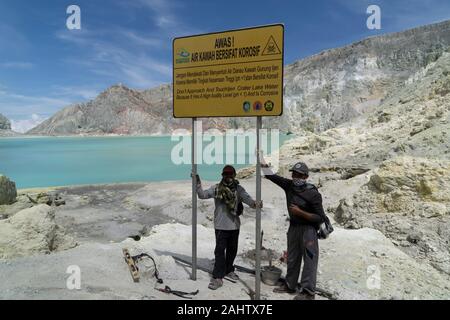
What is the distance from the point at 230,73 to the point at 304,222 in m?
2.19

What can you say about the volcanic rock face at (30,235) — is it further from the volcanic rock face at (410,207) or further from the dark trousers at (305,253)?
the volcanic rock face at (410,207)

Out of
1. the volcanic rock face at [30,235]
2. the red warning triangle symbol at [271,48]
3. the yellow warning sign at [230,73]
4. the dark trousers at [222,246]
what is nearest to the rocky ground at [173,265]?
the volcanic rock face at [30,235]

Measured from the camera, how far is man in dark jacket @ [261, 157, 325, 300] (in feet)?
14.7

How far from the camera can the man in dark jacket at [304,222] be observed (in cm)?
448

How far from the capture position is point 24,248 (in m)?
6.29

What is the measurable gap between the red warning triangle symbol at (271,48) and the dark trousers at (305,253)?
7.44 feet

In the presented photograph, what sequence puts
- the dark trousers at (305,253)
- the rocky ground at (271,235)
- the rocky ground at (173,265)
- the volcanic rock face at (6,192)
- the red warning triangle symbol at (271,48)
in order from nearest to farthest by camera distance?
the red warning triangle symbol at (271,48) → the rocky ground at (173,265) → the dark trousers at (305,253) → the rocky ground at (271,235) → the volcanic rock face at (6,192)

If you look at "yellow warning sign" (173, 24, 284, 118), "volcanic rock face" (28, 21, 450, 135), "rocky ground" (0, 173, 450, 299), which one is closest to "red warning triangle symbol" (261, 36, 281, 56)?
"yellow warning sign" (173, 24, 284, 118)

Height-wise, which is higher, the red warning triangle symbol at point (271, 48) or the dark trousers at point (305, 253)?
the red warning triangle symbol at point (271, 48)

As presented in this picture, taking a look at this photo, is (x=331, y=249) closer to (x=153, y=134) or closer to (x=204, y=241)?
(x=204, y=241)

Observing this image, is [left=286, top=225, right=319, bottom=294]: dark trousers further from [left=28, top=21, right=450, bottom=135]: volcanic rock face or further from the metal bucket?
[left=28, top=21, right=450, bottom=135]: volcanic rock face

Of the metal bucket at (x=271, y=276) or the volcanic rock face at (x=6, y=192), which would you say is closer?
the metal bucket at (x=271, y=276)

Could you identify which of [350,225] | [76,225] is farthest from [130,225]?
[350,225]

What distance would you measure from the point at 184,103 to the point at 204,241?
140 inches
